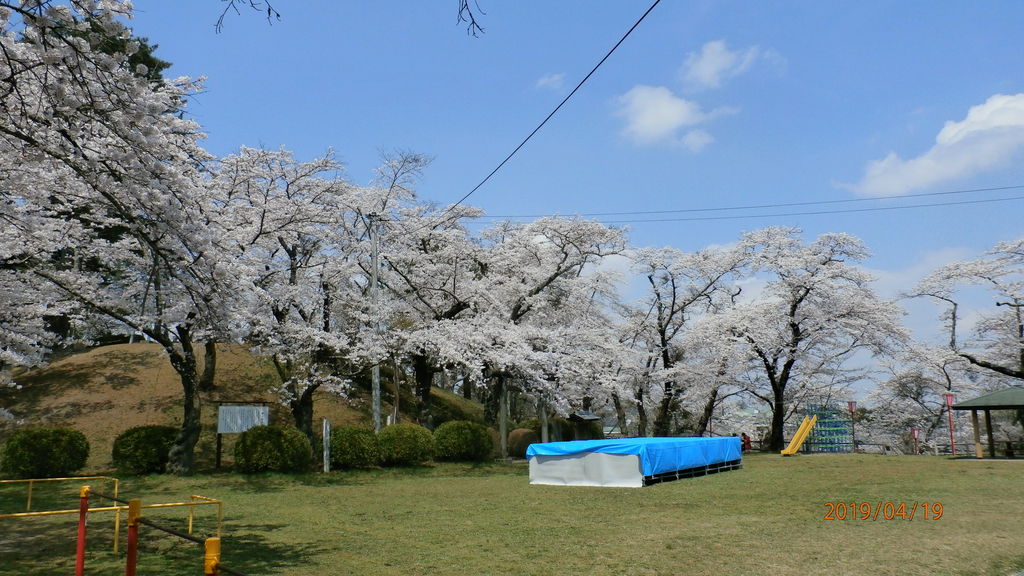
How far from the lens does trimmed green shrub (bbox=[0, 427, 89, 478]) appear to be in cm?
1677

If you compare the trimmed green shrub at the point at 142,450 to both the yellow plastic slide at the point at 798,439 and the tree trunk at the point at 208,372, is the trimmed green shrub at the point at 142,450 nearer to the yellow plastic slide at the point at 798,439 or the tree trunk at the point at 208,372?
the tree trunk at the point at 208,372

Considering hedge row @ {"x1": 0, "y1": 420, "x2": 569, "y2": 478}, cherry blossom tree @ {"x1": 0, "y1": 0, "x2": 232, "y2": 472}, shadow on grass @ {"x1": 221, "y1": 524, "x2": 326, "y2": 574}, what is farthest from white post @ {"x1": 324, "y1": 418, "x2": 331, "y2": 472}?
cherry blossom tree @ {"x1": 0, "y1": 0, "x2": 232, "y2": 472}

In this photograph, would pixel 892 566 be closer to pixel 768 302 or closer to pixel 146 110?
pixel 146 110

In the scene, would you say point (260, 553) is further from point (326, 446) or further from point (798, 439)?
point (798, 439)

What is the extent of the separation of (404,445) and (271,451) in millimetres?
4232

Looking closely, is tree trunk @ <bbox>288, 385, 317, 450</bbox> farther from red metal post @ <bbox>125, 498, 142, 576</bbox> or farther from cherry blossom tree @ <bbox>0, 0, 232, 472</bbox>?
red metal post @ <bbox>125, 498, 142, 576</bbox>

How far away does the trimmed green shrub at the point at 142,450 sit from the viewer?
17.6 metres

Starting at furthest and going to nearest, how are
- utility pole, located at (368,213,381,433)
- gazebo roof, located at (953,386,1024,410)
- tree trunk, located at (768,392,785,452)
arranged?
tree trunk, located at (768,392,785,452), gazebo roof, located at (953,386,1024,410), utility pole, located at (368,213,381,433)

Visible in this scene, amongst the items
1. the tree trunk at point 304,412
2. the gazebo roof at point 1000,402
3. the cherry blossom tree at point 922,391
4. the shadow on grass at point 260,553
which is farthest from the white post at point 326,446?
the cherry blossom tree at point 922,391

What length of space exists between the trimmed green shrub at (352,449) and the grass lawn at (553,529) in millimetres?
1825

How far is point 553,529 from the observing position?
10516mm

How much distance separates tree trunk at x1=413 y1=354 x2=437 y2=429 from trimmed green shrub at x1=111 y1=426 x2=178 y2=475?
30.5 feet

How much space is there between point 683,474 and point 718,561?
11.4m

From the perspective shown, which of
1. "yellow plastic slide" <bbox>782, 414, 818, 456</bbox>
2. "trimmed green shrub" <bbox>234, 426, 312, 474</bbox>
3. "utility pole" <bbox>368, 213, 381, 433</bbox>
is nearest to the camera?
"trimmed green shrub" <bbox>234, 426, 312, 474</bbox>
